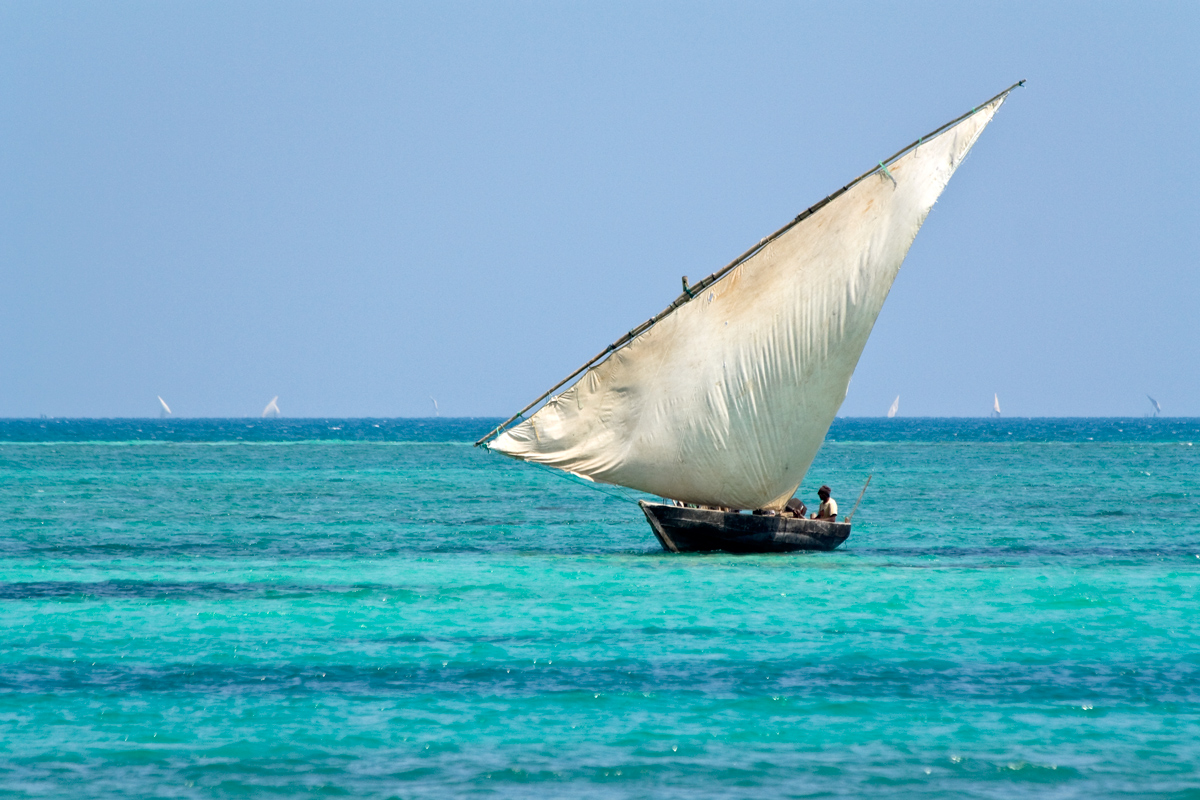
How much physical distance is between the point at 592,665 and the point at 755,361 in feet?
36.0

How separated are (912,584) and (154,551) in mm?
17159

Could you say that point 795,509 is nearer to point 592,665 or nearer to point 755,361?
point 755,361

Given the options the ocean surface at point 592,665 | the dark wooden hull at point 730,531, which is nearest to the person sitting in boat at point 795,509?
the dark wooden hull at point 730,531

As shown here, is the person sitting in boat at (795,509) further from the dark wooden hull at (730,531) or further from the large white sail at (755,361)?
the large white sail at (755,361)

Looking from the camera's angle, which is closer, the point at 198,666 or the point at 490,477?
the point at 198,666

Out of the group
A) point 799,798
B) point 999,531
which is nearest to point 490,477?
point 999,531

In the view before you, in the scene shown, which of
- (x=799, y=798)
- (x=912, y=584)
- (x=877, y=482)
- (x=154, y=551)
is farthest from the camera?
(x=877, y=482)

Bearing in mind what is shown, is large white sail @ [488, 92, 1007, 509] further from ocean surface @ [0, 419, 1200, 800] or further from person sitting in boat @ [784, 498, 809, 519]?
ocean surface @ [0, 419, 1200, 800]

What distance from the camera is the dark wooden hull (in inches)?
1080

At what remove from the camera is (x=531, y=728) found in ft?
44.4

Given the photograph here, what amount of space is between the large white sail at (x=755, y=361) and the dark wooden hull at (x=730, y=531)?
0.62 metres

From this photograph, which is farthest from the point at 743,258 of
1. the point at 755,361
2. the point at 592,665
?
the point at 592,665

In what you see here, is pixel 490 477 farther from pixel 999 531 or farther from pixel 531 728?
pixel 531 728

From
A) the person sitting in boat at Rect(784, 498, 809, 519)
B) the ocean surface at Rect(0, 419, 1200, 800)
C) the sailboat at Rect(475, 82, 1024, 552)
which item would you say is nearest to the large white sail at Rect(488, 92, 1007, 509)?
the sailboat at Rect(475, 82, 1024, 552)
